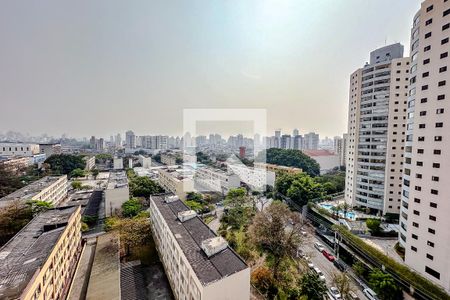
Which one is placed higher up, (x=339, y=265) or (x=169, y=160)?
(x=169, y=160)

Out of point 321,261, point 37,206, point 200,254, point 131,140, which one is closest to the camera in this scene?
point 200,254

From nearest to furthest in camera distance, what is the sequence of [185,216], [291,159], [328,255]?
[185,216], [328,255], [291,159]

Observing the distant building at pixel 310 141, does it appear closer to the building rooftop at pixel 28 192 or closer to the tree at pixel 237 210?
the tree at pixel 237 210

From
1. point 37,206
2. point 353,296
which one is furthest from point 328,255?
point 37,206

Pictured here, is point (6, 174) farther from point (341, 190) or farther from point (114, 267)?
point (341, 190)

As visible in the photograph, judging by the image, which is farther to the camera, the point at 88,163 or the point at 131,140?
the point at 131,140

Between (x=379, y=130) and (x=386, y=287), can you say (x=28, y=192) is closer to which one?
(x=386, y=287)
